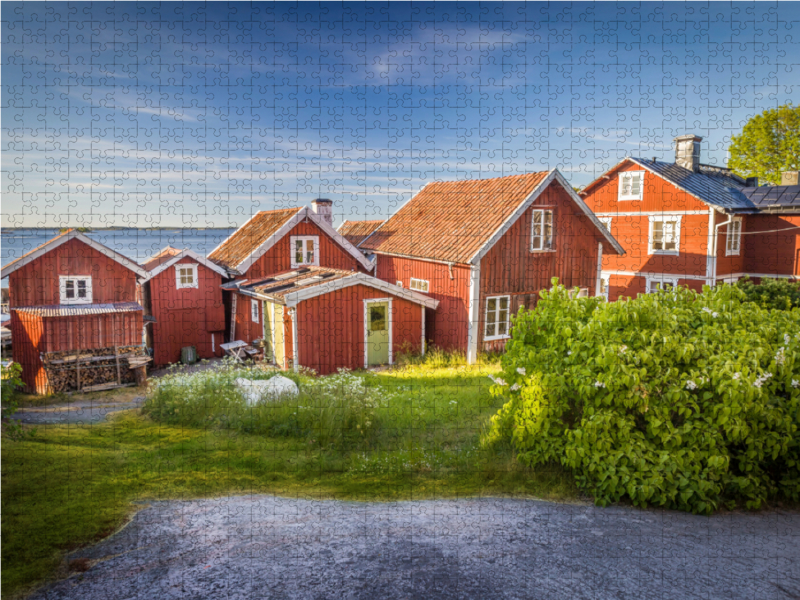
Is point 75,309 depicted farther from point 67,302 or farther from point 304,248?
point 304,248

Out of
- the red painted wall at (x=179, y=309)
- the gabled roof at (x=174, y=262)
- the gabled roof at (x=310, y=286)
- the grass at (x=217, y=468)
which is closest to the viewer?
the grass at (x=217, y=468)

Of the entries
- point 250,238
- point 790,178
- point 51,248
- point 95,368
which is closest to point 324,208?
point 250,238

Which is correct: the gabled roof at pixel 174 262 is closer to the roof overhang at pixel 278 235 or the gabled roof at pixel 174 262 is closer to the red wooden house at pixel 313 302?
the red wooden house at pixel 313 302

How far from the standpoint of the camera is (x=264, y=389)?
33.3 ft

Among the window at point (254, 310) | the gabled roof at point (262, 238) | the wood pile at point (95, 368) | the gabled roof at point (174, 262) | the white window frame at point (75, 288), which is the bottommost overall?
the wood pile at point (95, 368)

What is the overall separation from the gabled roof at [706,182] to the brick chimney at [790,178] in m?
1.44

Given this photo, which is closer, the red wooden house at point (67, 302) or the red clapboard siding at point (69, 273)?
the red wooden house at point (67, 302)

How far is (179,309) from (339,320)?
23.0 feet

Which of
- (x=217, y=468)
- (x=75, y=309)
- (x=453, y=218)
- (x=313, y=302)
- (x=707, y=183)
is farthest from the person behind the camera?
(x=707, y=183)

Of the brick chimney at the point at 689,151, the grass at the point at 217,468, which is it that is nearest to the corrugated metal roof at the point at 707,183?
the brick chimney at the point at 689,151

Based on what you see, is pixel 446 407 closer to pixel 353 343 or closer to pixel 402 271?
pixel 353 343

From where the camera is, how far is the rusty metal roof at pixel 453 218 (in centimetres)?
1666

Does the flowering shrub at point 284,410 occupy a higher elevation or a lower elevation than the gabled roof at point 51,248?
lower

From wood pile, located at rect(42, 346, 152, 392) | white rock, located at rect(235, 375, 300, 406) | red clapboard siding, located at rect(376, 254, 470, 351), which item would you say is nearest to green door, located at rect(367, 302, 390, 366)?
red clapboard siding, located at rect(376, 254, 470, 351)
